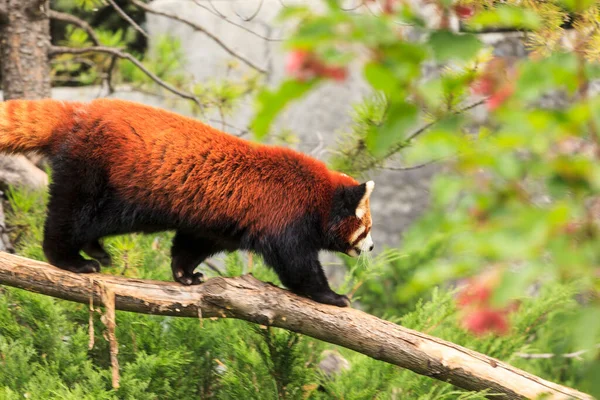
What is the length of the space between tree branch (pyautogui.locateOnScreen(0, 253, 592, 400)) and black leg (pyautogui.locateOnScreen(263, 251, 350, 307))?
93 mm

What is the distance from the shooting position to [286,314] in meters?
2.33

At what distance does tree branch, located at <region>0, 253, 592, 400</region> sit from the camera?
2268mm

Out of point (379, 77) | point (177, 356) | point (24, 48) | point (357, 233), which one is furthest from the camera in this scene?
point (24, 48)

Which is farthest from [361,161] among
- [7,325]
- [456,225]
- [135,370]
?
[456,225]

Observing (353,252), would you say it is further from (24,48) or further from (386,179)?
(386,179)

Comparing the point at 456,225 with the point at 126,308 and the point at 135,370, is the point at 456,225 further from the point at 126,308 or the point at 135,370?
the point at 135,370

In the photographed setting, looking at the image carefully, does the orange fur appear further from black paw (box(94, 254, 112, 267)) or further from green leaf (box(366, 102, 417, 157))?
green leaf (box(366, 102, 417, 157))

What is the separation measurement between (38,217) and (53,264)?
114 centimetres

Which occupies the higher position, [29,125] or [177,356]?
[29,125]

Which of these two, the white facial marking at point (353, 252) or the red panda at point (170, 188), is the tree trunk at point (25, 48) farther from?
the white facial marking at point (353, 252)

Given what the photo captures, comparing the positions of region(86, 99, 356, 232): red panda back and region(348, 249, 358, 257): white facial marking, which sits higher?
region(86, 99, 356, 232): red panda back

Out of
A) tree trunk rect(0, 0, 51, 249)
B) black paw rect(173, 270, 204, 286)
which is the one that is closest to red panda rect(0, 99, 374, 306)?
black paw rect(173, 270, 204, 286)

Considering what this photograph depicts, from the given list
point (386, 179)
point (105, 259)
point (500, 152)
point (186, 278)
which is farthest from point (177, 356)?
point (386, 179)

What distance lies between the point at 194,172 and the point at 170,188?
0.11 meters
